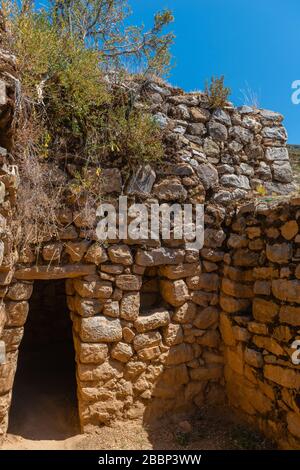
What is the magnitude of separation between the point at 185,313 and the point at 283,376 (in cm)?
110

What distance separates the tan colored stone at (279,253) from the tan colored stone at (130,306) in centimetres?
134

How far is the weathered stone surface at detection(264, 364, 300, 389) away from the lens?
327 cm

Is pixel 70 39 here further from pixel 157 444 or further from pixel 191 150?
pixel 157 444

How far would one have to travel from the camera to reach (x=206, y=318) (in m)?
4.07

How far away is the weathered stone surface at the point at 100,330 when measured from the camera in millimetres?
3524

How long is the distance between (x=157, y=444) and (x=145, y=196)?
92.9 inches

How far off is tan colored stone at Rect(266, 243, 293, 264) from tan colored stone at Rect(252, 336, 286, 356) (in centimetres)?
74

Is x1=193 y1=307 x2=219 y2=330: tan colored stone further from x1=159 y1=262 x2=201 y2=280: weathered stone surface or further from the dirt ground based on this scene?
the dirt ground

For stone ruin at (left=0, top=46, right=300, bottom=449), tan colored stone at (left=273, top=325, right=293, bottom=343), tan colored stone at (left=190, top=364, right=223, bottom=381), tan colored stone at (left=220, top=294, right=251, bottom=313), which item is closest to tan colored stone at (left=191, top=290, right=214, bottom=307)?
stone ruin at (left=0, top=46, right=300, bottom=449)

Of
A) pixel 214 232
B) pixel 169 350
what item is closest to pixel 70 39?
pixel 214 232

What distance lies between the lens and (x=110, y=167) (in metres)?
3.76

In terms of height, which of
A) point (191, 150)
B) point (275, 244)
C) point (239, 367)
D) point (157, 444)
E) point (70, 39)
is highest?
point (70, 39)

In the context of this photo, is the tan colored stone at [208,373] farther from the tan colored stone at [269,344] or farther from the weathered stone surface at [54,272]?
the weathered stone surface at [54,272]

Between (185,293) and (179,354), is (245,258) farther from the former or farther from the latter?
(179,354)
